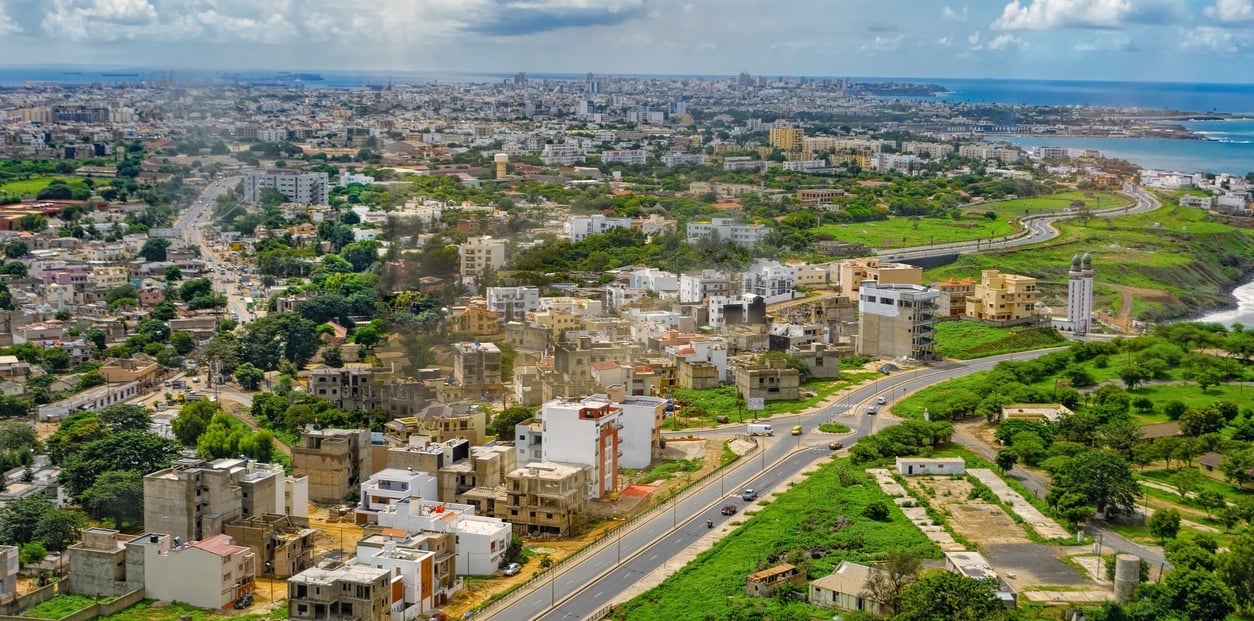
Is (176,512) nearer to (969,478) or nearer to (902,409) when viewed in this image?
(969,478)

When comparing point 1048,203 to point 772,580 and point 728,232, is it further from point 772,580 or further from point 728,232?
point 772,580

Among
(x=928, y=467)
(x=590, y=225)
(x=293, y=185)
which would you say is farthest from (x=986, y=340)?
(x=293, y=185)

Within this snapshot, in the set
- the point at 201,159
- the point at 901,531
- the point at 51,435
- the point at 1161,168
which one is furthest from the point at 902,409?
the point at 1161,168

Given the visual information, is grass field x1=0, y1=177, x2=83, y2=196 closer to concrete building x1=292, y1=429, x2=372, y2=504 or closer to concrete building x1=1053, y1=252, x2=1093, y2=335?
concrete building x1=292, y1=429, x2=372, y2=504

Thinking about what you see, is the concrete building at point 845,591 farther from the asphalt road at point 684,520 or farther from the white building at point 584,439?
the white building at point 584,439

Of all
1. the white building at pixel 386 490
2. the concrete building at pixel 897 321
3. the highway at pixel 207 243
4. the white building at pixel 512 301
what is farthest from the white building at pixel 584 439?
the highway at pixel 207 243

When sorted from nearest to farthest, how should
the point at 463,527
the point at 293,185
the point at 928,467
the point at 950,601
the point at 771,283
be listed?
the point at 950,601, the point at 463,527, the point at 928,467, the point at 771,283, the point at 293,185
